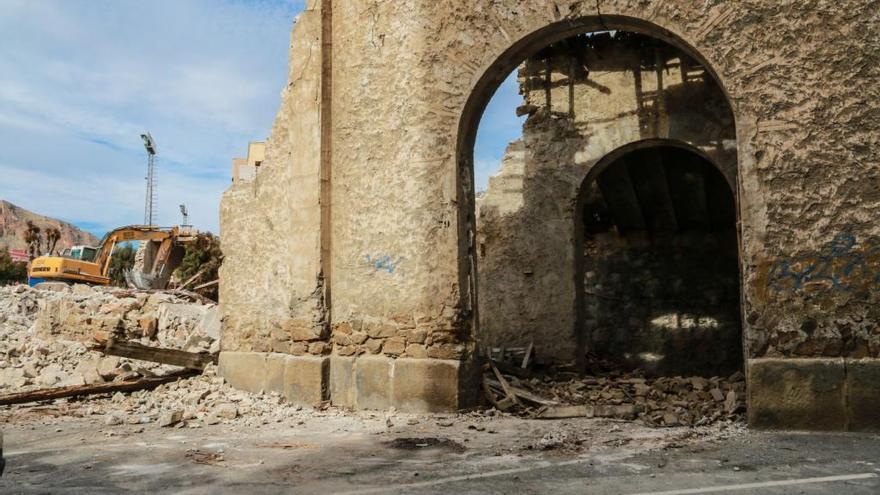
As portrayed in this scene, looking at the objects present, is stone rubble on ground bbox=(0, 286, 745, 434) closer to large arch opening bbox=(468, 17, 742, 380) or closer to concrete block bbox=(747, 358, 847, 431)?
concrete block bbox=(747, 358, 847, 431)

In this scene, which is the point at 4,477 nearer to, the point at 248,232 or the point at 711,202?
the point at 248,232

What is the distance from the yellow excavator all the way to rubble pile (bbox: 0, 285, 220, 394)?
27.2 ft

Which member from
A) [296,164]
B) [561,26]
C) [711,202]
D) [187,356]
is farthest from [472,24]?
[711,202]

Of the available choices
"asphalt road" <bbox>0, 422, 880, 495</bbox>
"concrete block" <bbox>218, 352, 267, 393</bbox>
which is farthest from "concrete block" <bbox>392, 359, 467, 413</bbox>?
"concrete block" <bbox>218, 352, 267, 393</bbox>

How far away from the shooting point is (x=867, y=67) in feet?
17.3

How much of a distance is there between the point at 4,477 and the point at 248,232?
3.93m

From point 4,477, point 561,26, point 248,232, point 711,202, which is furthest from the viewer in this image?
point 711,202

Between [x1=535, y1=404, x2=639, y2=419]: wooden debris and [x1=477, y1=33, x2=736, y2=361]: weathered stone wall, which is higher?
[x1=477, y1=33, x2=736, y2=361]: weathered stone wall

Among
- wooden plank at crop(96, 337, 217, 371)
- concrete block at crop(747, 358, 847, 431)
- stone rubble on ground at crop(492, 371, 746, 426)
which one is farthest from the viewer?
wooden plank at crop(96, 337, 217, 371)

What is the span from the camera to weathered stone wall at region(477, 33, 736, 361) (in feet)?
30.8

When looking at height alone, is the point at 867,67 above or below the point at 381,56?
below

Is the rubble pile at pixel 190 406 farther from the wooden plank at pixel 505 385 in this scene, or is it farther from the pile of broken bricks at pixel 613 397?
the pile of broken bricks at pixel 613 397

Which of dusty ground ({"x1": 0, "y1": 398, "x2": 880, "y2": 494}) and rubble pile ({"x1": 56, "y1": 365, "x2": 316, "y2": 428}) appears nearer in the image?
dusty ground ({"x1": 0, "y1": 398, "x2": 880, "y2": 494})

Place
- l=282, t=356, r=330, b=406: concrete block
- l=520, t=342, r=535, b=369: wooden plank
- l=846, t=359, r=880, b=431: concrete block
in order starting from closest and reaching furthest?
l=846, t=359, r=880, b=431: concrete block
l=282, t=356, r=330, b=406: concrete block
l=520, t=342, r=535, b=369: wooden plank
